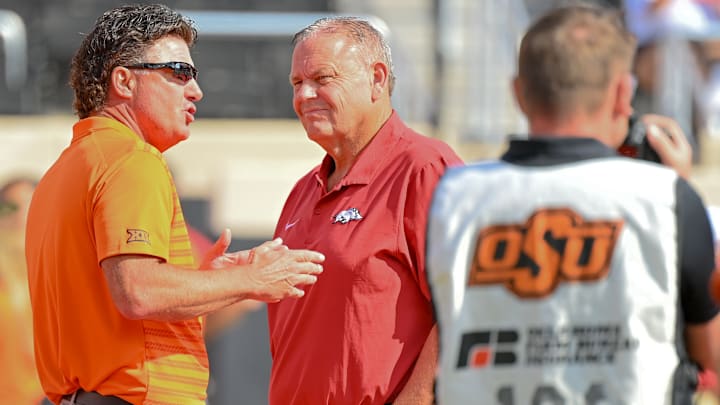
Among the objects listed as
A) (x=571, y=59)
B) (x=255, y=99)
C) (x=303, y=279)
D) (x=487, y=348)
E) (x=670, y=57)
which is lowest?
(x=255, y=99)

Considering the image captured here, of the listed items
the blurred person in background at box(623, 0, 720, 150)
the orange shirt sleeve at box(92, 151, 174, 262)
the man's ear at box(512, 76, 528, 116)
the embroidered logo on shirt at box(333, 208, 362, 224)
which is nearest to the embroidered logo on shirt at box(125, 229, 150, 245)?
the orange shirt sleeve at box(92, 151, 174, 262)

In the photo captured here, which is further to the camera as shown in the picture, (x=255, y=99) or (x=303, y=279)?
(x=255, y=99)

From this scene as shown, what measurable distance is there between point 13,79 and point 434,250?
7248mm

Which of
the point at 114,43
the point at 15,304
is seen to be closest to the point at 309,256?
the point at 114,43

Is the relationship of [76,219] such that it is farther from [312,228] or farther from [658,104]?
[658,104]

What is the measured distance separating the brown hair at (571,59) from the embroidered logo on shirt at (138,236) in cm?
121

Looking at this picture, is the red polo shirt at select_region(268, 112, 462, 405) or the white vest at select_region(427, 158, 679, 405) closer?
the white vest at select_region(427, 158, 679, 405)

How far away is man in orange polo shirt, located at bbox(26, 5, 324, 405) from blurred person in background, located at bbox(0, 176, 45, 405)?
3.60 metres

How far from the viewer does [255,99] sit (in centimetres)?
1061

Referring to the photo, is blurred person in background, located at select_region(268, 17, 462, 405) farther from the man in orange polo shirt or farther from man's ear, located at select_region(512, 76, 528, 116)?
man's ear, located at select_region(512, 76, 528, 116)

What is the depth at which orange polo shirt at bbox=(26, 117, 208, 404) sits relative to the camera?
142 inches

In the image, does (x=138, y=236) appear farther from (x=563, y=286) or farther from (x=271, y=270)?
(x=563, y=286)

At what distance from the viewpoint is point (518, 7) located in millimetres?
9547

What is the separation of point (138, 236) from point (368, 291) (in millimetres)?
735
